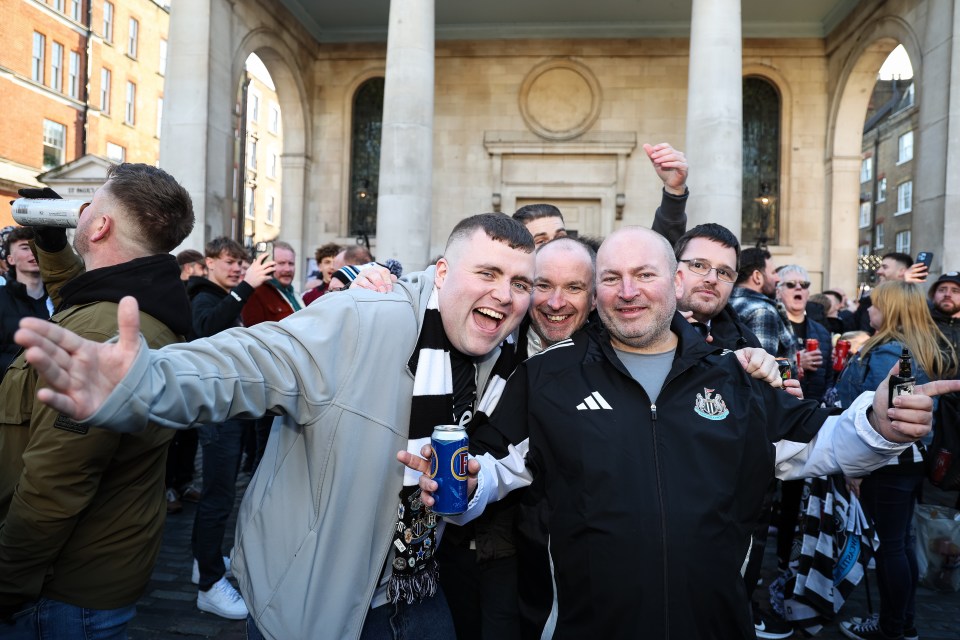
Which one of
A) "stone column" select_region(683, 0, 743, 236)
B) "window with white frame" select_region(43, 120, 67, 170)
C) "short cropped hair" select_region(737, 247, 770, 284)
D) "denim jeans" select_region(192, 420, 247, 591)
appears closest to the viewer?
"denim jeans" select_region(192, 420, 247, 591)

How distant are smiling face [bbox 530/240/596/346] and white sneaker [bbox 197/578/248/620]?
2.95 m

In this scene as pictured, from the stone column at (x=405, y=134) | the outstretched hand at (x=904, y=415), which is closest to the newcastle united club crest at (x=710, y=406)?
the outstretched hand at (x=904, y=415)

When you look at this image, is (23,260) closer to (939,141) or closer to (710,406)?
(710,406)

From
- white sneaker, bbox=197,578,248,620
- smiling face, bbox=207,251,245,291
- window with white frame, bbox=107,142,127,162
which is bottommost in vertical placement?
white sneaker, bbox=197,578,248,620

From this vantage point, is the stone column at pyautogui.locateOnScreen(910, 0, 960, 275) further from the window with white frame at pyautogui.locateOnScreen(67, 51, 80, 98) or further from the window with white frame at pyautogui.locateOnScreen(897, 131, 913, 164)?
the window with white frame at pyautogui.locateOnScreen(67, 51, 80, 98)

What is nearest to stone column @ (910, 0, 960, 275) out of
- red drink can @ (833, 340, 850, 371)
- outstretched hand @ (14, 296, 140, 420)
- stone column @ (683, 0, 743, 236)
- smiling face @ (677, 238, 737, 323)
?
stone column @ (683, 0, 743, 236)

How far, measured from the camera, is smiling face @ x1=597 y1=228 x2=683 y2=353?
2369mm

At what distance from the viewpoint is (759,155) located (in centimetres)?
1602

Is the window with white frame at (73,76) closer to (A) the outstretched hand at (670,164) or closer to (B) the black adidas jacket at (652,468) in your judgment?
(A) the outstretched hand at (670,164)

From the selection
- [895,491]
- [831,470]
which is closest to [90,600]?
[831,470]

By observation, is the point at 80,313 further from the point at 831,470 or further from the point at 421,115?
the point at 421,115

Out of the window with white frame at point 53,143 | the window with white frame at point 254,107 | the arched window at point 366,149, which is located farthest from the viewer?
the window with white frame at point 254,107

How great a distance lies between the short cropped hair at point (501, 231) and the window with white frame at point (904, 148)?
41630 millimetres

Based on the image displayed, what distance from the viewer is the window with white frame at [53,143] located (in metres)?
28.3
